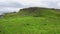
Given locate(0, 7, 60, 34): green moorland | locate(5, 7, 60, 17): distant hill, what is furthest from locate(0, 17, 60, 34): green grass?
locate(5, 7, 60, 17): distant hill

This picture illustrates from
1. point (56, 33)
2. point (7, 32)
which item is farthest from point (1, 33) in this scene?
point (56, 33)

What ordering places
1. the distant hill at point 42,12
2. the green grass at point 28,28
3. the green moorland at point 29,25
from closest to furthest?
the green grass at point 28,28 → the green moorland at point 29,25 → the distant hill at point 42,12

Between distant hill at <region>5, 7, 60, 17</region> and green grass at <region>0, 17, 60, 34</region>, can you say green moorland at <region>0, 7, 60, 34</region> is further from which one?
distant hill at <region>5, 7, 60, 17</region>

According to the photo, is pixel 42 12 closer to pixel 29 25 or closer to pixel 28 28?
pixel 29 25

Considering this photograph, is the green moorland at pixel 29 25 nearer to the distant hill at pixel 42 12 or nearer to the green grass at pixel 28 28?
the green grass at pixel 28 28

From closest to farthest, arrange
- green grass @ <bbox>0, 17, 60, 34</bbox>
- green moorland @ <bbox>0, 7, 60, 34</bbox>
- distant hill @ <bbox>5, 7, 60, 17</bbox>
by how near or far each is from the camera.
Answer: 1. green grass @ <bbox>0, 17, 60, 34</bbox>
2. green moorland @ <bbox>0, 7, 60, 34</bbox>
3. distant hill @ <bbox>5, 7, 60, 17</bbox>

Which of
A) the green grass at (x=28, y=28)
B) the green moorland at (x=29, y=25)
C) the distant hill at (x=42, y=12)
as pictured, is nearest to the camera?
the green grass at (x=28, y=28)

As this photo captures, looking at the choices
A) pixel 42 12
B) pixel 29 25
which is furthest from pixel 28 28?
pixel 42 12

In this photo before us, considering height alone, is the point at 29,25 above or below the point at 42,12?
above

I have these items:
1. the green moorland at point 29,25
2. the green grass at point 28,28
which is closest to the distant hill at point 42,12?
the green moorland at point 29,25

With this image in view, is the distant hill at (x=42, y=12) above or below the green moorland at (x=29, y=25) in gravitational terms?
below

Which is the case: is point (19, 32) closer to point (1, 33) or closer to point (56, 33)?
point (1, 33)

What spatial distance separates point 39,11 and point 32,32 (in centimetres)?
6303

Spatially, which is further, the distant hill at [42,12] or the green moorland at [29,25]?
the distant hill at [42,12]
